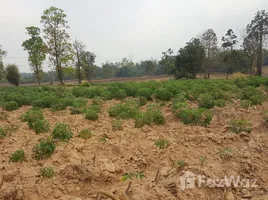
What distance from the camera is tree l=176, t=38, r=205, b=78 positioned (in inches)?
1314

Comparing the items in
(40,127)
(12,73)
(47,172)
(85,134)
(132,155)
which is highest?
(12,73)

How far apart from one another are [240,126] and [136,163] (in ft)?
11.6

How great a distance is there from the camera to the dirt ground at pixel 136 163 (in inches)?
154

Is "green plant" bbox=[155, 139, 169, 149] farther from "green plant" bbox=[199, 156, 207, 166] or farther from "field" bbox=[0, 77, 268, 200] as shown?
"green plant" bbox=[199, 156, 207, 166]

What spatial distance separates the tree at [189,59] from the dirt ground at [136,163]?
1067 inches

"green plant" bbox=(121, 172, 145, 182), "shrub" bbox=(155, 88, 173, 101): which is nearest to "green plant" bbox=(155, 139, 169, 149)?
"green plant" bbox=(121, 172, 145, 182)

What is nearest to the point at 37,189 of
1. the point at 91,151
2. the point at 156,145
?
the point at 91,151

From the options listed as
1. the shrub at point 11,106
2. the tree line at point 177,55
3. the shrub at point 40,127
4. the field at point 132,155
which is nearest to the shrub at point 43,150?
the field at point 132,155

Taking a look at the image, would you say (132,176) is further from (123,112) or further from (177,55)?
(177,55)

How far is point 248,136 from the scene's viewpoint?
6.33m

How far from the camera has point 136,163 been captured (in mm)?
4863

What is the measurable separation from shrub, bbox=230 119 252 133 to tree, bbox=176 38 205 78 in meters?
27.2

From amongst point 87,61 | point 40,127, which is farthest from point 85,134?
point 87,61

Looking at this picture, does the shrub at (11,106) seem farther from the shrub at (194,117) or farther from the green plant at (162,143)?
the green plant at (162,143)
